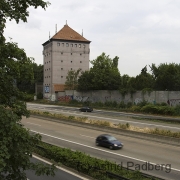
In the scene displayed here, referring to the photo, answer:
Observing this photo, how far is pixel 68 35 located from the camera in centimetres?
10306

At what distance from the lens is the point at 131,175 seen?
51.7 feet

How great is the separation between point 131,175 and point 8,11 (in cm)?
1146

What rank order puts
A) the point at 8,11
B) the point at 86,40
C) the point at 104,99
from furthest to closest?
the point at 86,40
the point at 104,99
the point at 8,11

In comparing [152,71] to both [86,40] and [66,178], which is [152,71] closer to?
[86,40]

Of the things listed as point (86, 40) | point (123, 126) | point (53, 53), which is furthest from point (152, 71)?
point (123, 126)

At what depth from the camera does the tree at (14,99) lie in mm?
7059

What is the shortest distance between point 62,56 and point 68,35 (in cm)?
831

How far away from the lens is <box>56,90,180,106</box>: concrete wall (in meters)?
61.8

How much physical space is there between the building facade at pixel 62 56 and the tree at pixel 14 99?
289 feet

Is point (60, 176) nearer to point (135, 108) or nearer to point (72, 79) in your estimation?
point (135, 108)

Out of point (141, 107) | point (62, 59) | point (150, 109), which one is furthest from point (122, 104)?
point (62, 59)

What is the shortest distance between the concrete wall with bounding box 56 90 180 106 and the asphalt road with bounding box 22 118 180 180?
28380 mm

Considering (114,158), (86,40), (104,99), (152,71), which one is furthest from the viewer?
(152,71)

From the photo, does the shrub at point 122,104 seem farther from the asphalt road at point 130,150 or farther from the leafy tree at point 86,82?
the asphalt road at point 130,150
